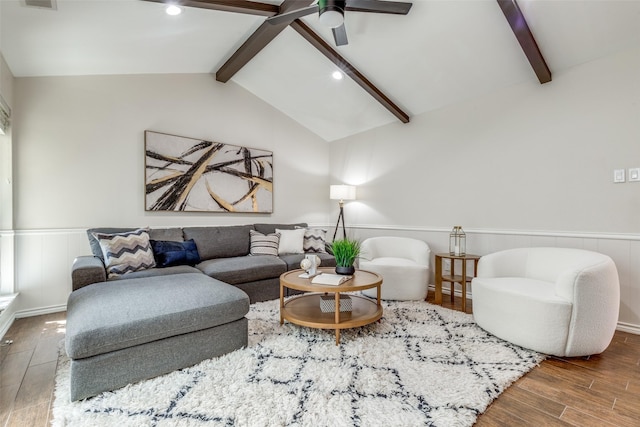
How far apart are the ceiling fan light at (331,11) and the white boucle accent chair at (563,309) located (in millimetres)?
2313

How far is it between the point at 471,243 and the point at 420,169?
1164 millimetres

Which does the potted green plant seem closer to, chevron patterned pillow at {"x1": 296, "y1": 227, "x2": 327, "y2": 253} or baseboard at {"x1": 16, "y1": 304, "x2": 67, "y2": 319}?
chevron patterned pillow at {"x1": 296, "y1": 227, "x2": 327, "y2": 253}

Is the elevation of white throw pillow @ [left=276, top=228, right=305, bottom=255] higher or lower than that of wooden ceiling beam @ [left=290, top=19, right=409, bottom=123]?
lower

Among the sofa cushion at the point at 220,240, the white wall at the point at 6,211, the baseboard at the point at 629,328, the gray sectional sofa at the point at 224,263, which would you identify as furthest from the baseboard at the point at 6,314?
the baseboard at the point at 629,328

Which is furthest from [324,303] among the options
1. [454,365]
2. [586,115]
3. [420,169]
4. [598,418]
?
[586,115]

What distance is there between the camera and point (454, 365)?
6.53 ft

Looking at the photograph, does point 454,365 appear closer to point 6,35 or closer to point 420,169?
point 420,169

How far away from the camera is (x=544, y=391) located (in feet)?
5.69

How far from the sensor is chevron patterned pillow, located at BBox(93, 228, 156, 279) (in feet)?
9.15

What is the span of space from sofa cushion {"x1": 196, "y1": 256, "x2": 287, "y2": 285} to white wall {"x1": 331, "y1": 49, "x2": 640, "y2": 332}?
6.28 ft

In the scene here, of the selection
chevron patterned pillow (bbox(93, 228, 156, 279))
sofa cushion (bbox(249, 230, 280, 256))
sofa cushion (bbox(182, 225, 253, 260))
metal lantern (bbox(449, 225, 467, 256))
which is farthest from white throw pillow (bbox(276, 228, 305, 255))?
metal lantern (bbox(449, 225, 467, 256))

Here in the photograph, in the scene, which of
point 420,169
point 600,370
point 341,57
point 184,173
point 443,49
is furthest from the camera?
point 420,169

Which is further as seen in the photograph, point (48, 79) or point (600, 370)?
point (48, 79)

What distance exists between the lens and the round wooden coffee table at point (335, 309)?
2.32m
